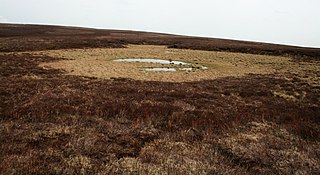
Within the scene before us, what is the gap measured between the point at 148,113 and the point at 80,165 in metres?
6.59

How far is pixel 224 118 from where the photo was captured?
44.9 feet

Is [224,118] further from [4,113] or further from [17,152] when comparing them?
[4,113]

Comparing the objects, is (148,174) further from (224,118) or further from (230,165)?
(224,118)

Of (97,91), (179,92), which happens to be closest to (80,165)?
(97,91)

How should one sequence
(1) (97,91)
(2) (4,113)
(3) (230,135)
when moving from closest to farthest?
1. (3) (230,135)
2. (2) (4,113)
3. (1) (97,91)

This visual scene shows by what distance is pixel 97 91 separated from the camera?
60.9ft

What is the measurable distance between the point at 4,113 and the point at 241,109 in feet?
45.2

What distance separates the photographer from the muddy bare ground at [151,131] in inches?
318

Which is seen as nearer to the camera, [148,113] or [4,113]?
[4,113]

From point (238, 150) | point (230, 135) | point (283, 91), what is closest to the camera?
point (238, 150)

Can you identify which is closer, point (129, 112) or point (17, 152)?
point (17, 152)

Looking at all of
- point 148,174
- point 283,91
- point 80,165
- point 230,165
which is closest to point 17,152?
point 80,165

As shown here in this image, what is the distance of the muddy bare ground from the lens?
8.07 m

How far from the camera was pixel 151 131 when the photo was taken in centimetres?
1132
